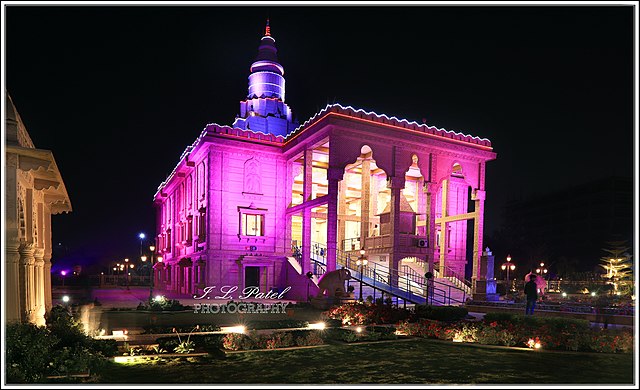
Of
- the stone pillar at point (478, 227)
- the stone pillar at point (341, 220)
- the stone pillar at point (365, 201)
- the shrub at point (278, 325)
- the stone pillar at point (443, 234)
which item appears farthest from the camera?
the stone pillar at point (341, 220)

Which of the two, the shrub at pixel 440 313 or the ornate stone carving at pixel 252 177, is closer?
the shrub at pixel 440 313

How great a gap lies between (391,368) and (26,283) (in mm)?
10694

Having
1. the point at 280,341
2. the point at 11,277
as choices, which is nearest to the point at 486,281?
the point at 280,341

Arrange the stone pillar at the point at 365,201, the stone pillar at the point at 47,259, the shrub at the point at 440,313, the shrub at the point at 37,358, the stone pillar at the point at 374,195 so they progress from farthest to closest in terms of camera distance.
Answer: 1. the stone pillar at the point at 374,195
2. the stone pillar at the point at 365,201
3. the stone pillar at the point at 47,259
4. the shrub at the point at 440,313
5. the shrub at the point at 37,358

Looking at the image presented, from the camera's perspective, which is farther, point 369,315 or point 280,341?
point 369,315

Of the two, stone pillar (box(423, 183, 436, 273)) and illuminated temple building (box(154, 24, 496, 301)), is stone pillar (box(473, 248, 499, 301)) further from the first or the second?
stone pillar (box(423, 183, 436, 273))

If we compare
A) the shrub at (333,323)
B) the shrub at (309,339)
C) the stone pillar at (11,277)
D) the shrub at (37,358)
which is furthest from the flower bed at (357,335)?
the stone pillar at (11,277)

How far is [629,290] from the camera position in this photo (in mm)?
35844

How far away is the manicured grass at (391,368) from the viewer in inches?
360

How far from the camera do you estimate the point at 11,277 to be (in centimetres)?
1055

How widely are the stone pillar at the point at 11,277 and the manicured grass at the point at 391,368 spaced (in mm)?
2659

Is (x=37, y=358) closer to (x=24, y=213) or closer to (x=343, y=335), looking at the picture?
(x=24, y=213)

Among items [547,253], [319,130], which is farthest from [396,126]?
[547,253]

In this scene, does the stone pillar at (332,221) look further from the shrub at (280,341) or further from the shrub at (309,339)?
the shrub at (280,341)
